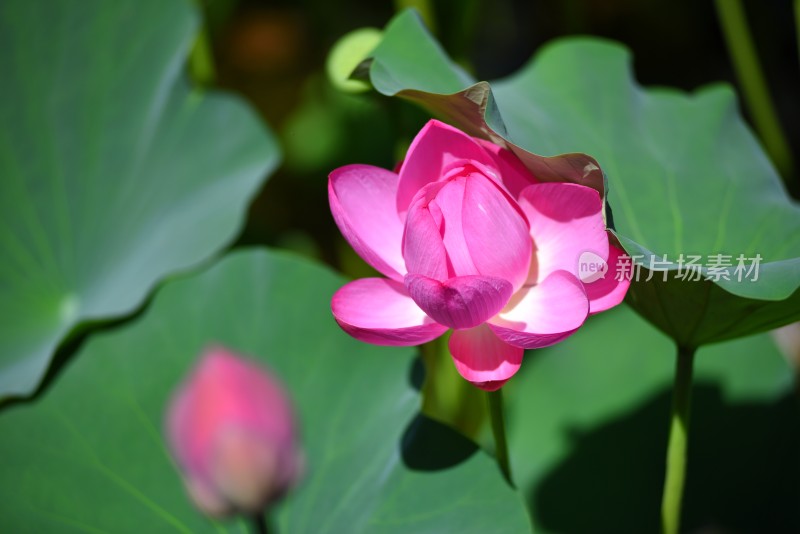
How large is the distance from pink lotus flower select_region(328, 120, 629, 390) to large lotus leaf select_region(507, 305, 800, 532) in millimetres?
574

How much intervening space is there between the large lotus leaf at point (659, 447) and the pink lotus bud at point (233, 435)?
0.75 meters

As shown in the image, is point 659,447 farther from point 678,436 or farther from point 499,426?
point 499,426

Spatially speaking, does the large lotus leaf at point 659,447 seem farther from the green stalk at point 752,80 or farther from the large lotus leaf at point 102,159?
the large lotus leaf at point 102,159

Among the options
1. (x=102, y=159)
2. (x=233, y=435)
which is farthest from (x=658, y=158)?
(x=102, y=159)

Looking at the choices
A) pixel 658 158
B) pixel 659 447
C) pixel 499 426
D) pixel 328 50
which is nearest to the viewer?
pixel 499 426

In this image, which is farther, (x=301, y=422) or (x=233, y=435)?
(x=301, y=422)

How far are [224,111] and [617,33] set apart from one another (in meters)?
1.64

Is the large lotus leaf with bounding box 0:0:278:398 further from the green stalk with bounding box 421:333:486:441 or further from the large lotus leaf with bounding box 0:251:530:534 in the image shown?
the green stalk with bounding box 421:333:486:441

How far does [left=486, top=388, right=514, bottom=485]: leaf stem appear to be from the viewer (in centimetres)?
72

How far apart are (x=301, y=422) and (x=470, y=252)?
0.35 m

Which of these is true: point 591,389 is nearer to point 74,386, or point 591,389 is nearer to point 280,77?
point 74,386

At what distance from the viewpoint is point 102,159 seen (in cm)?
120

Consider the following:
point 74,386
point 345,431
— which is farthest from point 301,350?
point 74,386

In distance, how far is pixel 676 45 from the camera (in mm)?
2494
